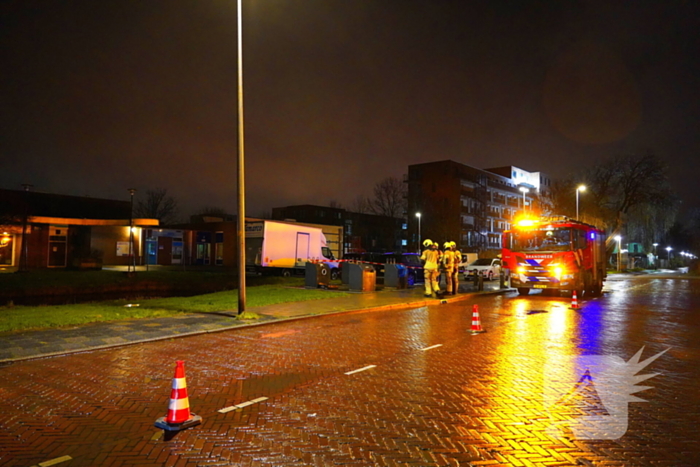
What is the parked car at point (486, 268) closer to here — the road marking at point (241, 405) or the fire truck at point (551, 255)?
the fire truck at point (551, 255)

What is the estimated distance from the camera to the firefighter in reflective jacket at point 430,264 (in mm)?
17172

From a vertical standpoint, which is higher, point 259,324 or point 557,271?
point 557,271

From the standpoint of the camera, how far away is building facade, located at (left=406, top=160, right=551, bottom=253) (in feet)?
211

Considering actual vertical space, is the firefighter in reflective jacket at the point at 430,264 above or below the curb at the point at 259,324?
above

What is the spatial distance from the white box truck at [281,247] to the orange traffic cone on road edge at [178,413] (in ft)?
68.1

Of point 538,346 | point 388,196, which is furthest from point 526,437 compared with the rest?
point 388,196

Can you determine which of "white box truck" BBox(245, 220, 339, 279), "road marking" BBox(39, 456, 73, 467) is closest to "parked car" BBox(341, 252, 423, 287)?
"white box truck" BBox(245, 220, 339, 279)

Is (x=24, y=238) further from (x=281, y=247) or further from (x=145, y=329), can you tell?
(x=145, y=329)

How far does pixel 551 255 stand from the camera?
18.5m

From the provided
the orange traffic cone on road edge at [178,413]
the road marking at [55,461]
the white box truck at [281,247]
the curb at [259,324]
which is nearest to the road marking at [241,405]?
the orange traffic cone on road edge at [178,413]

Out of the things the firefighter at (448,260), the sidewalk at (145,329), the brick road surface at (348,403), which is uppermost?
the firefighter at (448,260)

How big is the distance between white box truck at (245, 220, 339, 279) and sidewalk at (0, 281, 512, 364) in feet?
36.3

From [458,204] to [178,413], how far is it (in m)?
64.4

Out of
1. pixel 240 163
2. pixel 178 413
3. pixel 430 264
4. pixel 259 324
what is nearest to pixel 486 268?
pixel 430 264
